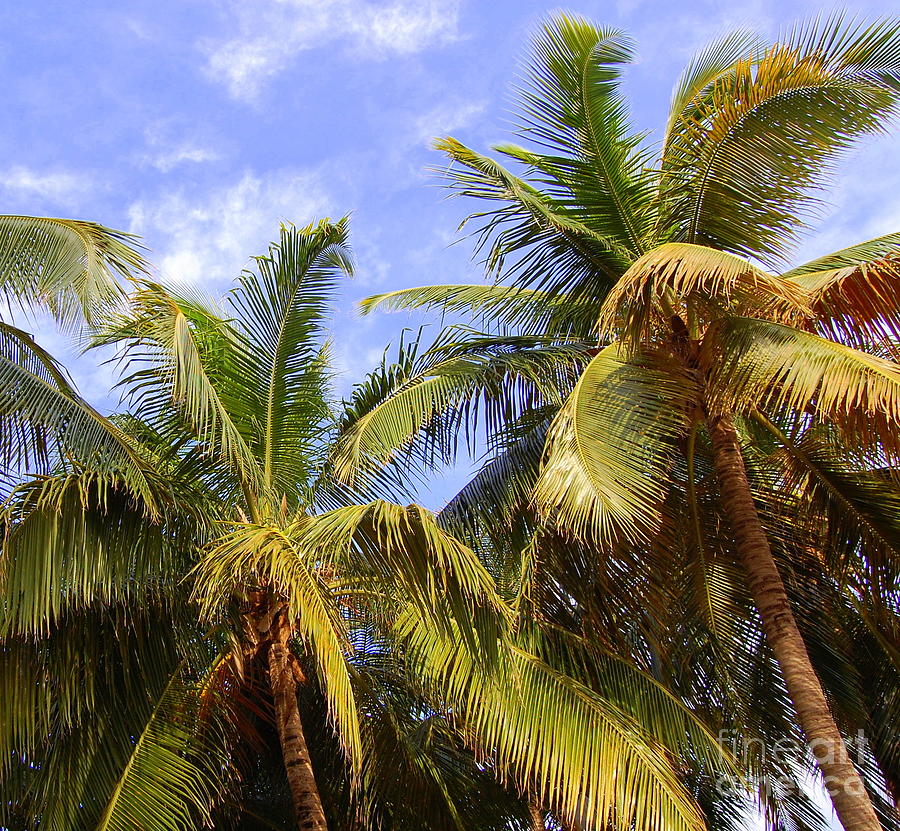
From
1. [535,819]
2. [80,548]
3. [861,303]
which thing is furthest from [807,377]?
[535,819]

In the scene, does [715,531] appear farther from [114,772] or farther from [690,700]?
[114,772]

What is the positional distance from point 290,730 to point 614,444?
337cm

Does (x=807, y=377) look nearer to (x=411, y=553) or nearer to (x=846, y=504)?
(x=846, y=504)

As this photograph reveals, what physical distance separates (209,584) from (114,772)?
1771 millimetres

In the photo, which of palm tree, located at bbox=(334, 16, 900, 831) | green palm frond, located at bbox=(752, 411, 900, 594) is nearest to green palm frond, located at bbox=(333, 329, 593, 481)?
palm tree, located at bbox=(334, 16, 900, 831)

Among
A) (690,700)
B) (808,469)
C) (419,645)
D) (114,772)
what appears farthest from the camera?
(690,700)

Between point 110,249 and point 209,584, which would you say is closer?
point 209,584

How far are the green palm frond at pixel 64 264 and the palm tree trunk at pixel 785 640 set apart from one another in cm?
523

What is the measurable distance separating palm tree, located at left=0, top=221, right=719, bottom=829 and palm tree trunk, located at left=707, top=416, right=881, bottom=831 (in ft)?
2.83

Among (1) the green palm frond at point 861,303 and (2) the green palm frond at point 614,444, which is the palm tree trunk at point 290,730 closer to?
(2) the green palm frond at point 614,444

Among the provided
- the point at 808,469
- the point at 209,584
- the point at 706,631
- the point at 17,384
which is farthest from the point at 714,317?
the point at 17,384

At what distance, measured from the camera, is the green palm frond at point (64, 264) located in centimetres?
717

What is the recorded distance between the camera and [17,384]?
7.55 meters

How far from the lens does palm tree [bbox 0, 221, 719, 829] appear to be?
6977mm
